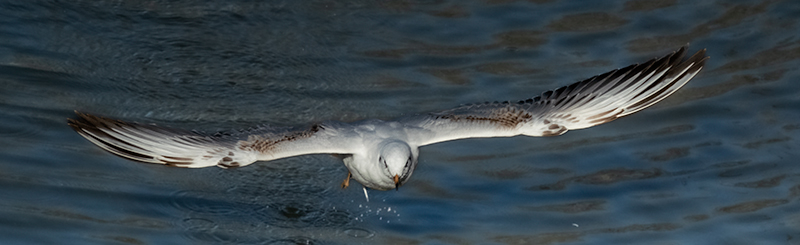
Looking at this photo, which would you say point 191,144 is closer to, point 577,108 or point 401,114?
point 577,108

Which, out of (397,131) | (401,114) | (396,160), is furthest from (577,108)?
(401,114)

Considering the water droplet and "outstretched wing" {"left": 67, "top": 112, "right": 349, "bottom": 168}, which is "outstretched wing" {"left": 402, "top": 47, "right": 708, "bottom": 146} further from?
the water droplet

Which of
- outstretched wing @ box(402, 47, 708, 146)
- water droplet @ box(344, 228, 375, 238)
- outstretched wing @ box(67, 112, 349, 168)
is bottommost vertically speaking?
water droplet @ box(344, 228, 375, 238)

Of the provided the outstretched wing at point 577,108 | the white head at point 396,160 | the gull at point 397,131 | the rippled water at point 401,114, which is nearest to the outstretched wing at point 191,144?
the gull at point 397,131

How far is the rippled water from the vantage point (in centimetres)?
891

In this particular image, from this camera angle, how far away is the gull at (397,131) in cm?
732

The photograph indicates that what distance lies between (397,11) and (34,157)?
4987 mm

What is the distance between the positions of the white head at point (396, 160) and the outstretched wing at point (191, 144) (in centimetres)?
41

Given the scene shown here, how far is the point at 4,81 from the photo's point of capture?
34.3 ft

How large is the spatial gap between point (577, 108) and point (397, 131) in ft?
5.18

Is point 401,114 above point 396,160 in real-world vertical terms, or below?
above

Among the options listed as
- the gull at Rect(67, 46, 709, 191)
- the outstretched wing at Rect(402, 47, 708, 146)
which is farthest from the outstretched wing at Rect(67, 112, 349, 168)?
the outstretched wing at Rect(402, 47, 708, 146)

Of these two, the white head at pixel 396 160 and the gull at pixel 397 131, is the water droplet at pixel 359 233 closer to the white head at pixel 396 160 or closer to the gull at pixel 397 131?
the gull at pixel 397 131

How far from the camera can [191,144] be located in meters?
7.53
